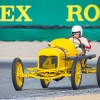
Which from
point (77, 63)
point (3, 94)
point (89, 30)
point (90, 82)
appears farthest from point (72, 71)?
point (89, 30)

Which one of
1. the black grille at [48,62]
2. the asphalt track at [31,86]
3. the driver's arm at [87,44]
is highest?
the driver's arm at [87,44]

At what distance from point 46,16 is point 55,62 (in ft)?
61.5

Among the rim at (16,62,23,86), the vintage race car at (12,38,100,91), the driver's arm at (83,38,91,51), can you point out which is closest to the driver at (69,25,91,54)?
the driver's arm at (83,38,91,51)

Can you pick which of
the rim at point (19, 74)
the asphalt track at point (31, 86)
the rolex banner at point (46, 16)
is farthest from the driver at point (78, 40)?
the rolex banner at point (46, 16)

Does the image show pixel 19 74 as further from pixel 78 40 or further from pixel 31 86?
pixel 78 40

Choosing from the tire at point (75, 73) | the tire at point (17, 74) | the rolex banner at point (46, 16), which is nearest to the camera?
the tire at point (75, 73)

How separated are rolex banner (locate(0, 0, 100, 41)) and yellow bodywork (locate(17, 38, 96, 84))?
1710 cm

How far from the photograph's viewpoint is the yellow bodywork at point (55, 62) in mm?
16031

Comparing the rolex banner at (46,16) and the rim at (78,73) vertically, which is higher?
the rolex banner at (46,16)

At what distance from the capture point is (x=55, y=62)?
645 inches

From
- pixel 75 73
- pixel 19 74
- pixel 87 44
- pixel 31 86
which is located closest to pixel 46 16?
pixel 31 86

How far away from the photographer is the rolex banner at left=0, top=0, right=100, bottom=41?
3428cm

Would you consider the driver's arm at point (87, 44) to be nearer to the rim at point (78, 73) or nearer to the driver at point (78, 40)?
the driver at point (78, 40)

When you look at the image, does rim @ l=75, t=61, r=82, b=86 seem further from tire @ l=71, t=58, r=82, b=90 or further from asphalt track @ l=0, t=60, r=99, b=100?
asphalt track @ l=0, t=60, r=99, b=100
